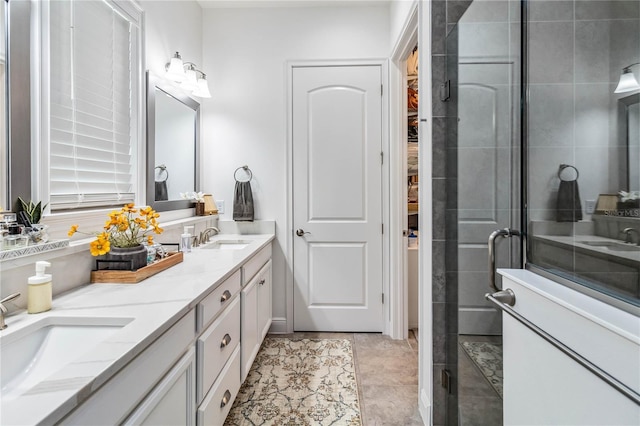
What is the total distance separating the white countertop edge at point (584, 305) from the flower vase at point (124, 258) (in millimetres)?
1453

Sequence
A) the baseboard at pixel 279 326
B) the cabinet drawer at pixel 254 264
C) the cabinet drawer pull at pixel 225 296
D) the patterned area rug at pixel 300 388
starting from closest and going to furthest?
the cabinet drawer pull at pixel 225 296 < the patterned area rug at pixel 300 388 < the cabinet drawer at pixel 254 264 < the baseboard at pixel 279 326

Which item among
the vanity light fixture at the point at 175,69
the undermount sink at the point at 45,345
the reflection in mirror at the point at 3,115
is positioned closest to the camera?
the undermount sink at the point at 45,345

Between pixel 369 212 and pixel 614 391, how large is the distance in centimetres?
→ 220

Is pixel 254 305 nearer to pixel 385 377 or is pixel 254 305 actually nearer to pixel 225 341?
pixel 225 341

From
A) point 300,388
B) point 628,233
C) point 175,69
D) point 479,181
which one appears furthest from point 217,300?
point 175,69

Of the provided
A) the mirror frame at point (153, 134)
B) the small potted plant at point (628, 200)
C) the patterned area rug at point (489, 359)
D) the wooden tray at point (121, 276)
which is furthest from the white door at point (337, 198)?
the small potted plant at point (628, 200)

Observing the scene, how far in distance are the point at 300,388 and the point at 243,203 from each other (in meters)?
1.49

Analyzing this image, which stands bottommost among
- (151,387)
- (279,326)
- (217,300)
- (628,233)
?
(279,326)

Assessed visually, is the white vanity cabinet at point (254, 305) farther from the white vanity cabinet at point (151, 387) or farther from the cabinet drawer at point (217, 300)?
the white vanity cabinet at point (151, 387)

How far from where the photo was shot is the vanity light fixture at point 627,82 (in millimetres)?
683

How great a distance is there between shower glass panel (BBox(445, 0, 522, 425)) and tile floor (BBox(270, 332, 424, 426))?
31cm

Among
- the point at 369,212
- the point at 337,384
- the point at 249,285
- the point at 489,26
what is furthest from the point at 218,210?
the point at 489,26

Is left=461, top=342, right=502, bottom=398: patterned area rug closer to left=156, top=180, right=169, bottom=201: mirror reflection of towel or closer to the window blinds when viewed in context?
the window blinds

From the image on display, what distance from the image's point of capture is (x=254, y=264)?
2.14 metres
